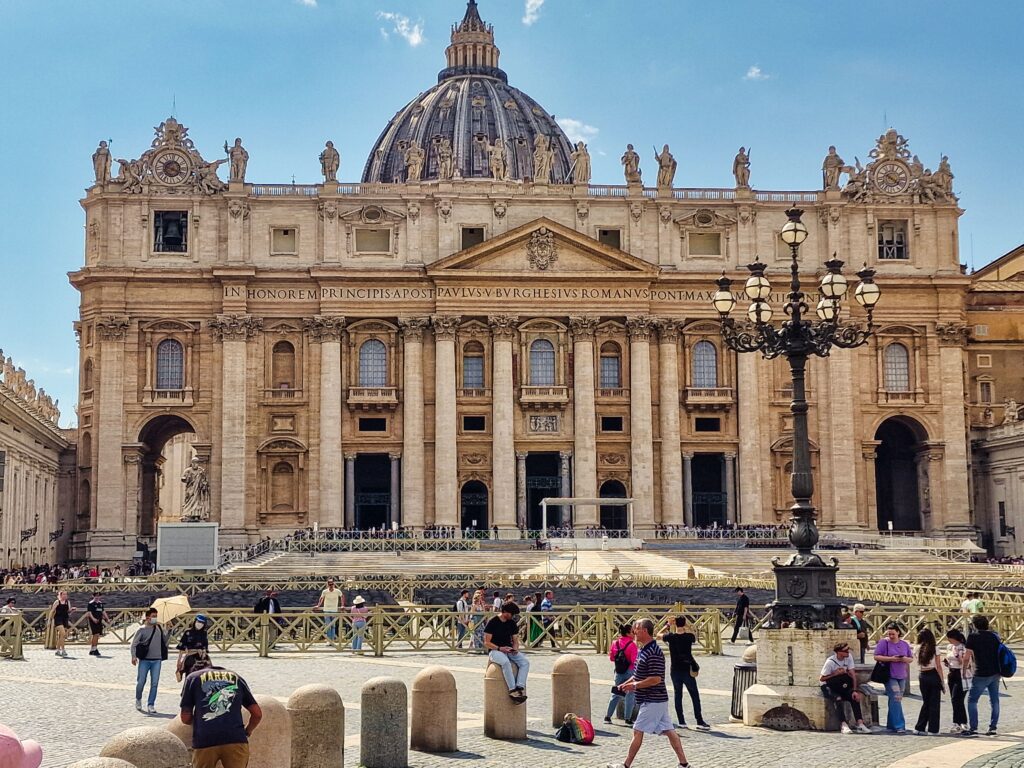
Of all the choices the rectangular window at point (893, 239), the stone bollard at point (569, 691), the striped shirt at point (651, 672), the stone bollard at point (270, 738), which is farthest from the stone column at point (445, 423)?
the stone bollard at point (270, 738)

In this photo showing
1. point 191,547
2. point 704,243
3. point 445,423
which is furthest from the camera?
point 704,243

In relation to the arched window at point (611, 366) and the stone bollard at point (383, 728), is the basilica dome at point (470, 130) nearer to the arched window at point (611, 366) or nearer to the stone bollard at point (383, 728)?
the arched window at point (611, 366)

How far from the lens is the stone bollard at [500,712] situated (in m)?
18.9

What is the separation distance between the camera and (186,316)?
76188mm

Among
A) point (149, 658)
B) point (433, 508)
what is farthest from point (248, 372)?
point (149, 658)

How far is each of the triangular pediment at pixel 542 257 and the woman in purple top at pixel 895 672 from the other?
5553 cm

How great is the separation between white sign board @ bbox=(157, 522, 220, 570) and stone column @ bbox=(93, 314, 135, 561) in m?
16.0

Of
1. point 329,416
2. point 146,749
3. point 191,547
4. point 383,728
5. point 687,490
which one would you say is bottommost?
point 383,728

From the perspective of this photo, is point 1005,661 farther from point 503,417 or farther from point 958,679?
point 503,417

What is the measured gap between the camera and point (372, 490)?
7900cm

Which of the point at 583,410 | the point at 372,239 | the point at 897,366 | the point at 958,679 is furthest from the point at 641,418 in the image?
the point at 958,679

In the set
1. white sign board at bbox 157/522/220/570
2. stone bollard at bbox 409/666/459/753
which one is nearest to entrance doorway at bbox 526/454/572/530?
white sign board at bbox 157/522/220/570

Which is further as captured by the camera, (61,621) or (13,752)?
(61,621)

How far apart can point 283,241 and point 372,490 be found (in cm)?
1455
